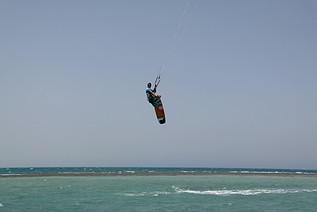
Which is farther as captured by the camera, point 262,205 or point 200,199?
point 200,199

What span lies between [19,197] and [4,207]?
634 centimetres

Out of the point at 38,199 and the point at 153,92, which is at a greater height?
the point at 153,92

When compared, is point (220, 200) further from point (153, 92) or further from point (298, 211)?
point (153, 92)

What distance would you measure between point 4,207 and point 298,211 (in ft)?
69.9

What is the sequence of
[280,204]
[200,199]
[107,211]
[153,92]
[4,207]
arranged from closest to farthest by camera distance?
[153,92] → [107,211] → [4,207] → [280,204] → [200,199]

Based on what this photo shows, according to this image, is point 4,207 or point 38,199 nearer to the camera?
point 4,207

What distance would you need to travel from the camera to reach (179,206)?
28.0m

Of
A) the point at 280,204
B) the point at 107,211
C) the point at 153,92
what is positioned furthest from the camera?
the point at 280,204

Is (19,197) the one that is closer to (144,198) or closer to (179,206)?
(144,198)

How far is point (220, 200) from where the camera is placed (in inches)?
1233

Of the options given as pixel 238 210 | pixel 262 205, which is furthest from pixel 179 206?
pixel 262 205

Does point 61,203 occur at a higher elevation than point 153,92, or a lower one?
lower

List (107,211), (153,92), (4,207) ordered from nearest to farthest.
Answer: (153,92)
(107,211)
(4,207)

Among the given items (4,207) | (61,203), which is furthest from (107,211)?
(4,207)
